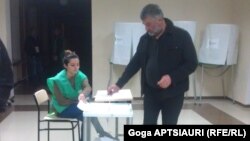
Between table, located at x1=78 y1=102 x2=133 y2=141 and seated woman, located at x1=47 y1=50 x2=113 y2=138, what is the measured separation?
465mm

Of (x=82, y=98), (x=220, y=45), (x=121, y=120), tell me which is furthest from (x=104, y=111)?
(x=220, y=45)

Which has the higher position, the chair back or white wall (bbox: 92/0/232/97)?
white wall (bbox: 92/0/232/97)

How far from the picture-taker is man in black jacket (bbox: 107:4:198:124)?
2500 mm

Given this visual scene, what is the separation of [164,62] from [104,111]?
1.97 feet

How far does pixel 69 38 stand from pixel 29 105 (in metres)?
2.52

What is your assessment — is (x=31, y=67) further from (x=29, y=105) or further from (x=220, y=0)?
(x=220, y=0)

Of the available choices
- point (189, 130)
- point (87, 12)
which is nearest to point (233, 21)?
point (87, 12)

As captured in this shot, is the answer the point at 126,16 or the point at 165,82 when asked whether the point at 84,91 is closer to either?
the point at 165,82

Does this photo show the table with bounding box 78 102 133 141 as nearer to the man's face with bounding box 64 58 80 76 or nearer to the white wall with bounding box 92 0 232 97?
the man's face with bounding box 64 58 80 76

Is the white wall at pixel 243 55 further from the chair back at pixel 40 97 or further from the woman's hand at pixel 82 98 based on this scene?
the chair back at pixel 40 97

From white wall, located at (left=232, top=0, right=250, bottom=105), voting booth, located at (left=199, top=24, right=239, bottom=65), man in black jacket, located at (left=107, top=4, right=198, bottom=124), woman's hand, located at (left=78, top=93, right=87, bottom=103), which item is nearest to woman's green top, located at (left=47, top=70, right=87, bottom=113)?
woman's hand, located at (left=78, top=93, right=87, bottom=103)

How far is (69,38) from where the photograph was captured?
8.20m

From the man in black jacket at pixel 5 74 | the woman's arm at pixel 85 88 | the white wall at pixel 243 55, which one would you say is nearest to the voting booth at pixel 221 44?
the white wall at pixel 243 55

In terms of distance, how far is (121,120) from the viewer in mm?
4637
